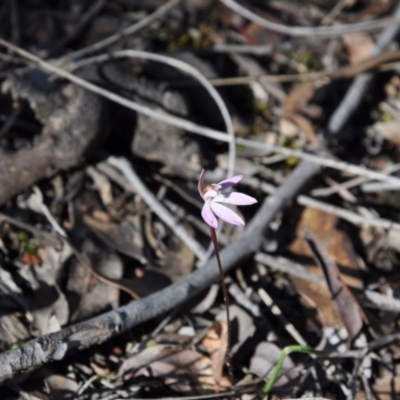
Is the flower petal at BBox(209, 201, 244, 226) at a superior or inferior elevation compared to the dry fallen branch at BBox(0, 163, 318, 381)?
superior

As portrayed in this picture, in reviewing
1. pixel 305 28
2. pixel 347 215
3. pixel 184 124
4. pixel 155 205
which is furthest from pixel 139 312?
pixel 305 28

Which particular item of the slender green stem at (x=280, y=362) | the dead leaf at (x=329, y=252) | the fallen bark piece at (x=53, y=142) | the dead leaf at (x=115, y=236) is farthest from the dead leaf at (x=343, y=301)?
the fallen bark piece at (x=53, y=142)

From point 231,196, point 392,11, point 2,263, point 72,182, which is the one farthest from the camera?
point 392,11

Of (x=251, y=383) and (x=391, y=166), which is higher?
(x=391, y=166)

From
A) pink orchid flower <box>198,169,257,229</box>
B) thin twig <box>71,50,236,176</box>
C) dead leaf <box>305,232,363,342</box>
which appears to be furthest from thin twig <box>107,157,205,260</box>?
pink orchid flower <box>198,169,257,229</box>

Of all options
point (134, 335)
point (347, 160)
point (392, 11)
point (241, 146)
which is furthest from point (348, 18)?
point (134, 335)

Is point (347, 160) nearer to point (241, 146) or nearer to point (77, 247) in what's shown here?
point (241, 146)

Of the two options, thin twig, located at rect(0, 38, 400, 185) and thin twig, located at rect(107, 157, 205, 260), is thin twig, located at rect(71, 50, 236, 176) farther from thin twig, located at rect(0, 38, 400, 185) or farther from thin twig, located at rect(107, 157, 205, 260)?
thin twig, located at rect(107, 157, 205, 260)
